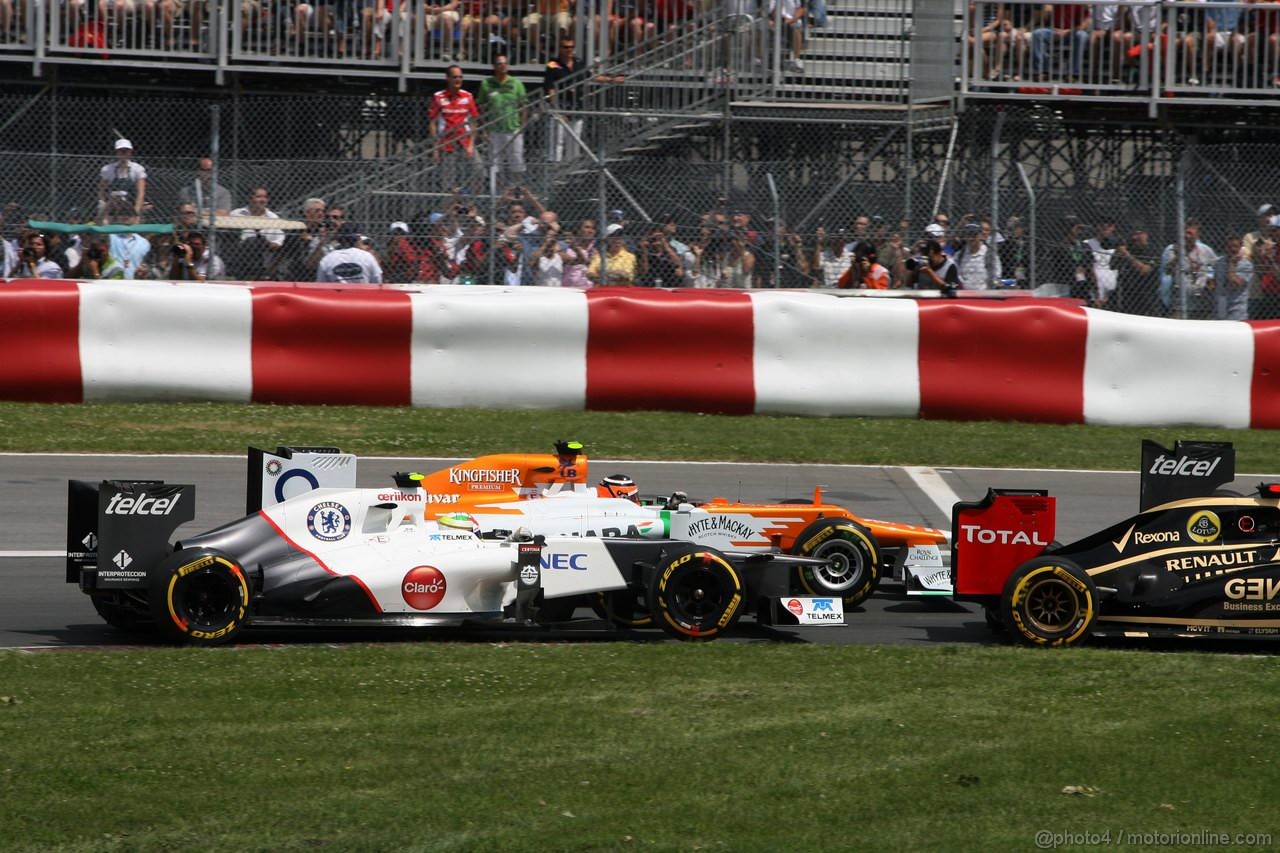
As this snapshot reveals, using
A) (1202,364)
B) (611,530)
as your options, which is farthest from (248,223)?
(1202,364)

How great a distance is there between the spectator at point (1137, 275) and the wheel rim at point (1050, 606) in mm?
8445

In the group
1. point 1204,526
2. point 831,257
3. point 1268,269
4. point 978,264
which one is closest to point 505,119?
point 831,257

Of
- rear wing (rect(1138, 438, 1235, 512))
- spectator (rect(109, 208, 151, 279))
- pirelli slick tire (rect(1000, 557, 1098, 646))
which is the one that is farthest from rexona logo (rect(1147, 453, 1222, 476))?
spectator (rect(109, 208, 151, 279))

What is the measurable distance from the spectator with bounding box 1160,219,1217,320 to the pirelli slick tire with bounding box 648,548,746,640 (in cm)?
912

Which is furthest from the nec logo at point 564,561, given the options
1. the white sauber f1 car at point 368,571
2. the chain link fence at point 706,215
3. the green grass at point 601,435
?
the chain link fence at point 706,215

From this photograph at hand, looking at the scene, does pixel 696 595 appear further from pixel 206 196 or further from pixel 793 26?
pixel 793 26

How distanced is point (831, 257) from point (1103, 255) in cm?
258

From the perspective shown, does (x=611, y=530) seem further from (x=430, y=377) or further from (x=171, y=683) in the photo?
(x=430, y=377)

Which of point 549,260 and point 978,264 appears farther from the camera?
point 978,264

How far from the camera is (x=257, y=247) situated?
16.0 meters

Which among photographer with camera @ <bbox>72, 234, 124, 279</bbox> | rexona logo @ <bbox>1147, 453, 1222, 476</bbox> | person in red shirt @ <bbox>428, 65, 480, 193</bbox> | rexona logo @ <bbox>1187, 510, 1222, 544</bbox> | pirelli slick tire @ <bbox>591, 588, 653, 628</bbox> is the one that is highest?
person in red shirt @ <bbox>428, 65, 480, 193</bbox>

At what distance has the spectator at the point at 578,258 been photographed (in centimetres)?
1639

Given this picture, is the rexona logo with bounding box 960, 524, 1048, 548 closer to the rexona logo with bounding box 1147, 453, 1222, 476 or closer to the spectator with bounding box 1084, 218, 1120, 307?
the rexona logo with bounding box 1147, 453, 1222, 476

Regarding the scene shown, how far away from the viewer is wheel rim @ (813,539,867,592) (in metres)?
9.89
